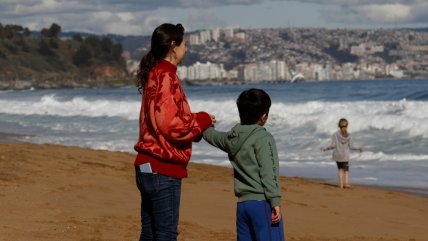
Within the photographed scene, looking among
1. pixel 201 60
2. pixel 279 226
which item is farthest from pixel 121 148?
pixel 201 60

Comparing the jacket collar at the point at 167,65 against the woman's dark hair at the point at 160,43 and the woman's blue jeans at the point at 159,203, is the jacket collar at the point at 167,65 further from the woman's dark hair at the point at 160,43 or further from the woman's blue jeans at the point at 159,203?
the woman's blue jeans at the point at 159,203

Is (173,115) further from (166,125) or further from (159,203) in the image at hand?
(159,203)

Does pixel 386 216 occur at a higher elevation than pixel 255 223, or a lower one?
Result: lower

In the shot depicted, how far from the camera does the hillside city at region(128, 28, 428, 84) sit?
13050 centimetres

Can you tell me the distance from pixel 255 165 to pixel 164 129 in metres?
0.54

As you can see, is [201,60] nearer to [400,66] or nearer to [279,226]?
[400,66]

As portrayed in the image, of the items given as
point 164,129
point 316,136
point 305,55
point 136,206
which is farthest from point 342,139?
point 305,55

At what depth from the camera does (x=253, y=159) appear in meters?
4.68

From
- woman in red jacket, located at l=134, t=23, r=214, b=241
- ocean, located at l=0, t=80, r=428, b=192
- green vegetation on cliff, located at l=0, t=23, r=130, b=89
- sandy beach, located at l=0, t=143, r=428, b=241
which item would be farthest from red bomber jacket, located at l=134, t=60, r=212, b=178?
green vegetation on cliff, located at l=0, t=23, r=130, b=89

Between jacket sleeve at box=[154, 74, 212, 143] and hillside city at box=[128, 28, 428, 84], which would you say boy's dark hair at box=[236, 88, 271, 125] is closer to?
jacket sleeve at box=[154, 74, 212, 143]

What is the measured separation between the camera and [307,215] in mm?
9352

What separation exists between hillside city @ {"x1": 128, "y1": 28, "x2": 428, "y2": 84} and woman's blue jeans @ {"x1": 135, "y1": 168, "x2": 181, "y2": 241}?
378ft

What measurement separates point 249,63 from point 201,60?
50.7ft

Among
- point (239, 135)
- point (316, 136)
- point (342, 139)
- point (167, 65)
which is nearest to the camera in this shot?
point (167, 65)
